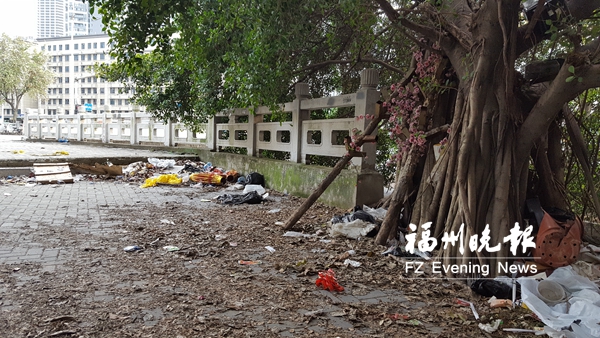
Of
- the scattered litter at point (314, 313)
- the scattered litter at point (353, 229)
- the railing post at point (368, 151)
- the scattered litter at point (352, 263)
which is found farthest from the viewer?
the railing post at point (368, 151)

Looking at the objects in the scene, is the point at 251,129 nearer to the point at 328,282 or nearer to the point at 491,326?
the point at 328,282

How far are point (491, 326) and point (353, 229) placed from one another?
276 centimetres

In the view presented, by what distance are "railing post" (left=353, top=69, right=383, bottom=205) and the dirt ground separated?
1599mm

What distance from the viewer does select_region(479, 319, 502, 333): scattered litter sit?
10.8 ft

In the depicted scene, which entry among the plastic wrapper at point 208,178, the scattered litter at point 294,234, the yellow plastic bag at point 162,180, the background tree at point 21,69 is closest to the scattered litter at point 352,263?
the scattered litter at point 294,234

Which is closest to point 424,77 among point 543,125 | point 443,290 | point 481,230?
point 543,125

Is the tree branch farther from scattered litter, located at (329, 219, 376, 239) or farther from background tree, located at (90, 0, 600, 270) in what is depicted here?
scattered litter, located at (329, 219, 376, 239)

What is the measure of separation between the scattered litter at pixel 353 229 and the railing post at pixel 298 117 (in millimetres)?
3546


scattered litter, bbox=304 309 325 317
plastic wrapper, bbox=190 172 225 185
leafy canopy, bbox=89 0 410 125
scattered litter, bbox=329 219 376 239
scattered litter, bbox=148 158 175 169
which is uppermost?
leafy canopy, bbox=89 0 410 125

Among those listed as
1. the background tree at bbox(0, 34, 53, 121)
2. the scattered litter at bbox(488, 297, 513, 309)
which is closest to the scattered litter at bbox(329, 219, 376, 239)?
the scattered litter at bbox(488, 297, 513, 309)

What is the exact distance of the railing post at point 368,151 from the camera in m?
7.39

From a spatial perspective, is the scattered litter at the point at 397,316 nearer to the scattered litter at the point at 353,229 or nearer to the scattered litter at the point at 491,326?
the scattered litter at the point at 491,326

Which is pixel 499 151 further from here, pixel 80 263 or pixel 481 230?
pixel 80 263

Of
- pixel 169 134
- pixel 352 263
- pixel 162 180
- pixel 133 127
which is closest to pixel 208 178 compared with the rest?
pixel 162 180
